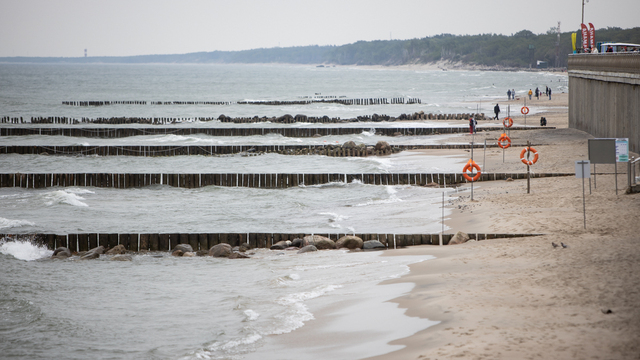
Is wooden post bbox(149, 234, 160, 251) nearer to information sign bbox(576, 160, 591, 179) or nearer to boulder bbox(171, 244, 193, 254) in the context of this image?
boulder bbox(171, 244, 193, 254)

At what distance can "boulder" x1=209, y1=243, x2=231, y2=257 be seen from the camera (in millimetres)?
15711

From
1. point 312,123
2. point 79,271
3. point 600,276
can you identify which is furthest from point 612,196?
point 312,123

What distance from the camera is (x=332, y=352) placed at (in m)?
8.56

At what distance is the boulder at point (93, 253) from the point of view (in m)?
15.9

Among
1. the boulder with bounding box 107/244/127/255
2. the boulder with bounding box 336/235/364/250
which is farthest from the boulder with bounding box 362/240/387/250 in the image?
the boulder with bounding box 107/244/127/255

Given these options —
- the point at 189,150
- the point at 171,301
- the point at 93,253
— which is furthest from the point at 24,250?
the point at 189,150

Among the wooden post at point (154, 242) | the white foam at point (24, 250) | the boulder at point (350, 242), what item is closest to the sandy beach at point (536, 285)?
the boulder at point (350, 242)

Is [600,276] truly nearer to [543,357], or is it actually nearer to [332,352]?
[543,357]

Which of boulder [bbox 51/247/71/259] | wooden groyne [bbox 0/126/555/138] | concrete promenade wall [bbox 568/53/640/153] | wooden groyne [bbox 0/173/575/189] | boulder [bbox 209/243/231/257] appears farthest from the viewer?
wooden groyne [bbox 0/126/555/138]

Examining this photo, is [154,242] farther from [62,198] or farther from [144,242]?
[62,198]

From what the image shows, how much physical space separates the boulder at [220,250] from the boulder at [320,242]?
203 centimetres

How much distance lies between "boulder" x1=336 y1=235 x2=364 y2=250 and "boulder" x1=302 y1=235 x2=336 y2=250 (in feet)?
0.58

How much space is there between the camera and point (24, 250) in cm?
1644

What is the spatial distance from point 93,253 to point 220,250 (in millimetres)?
3391
